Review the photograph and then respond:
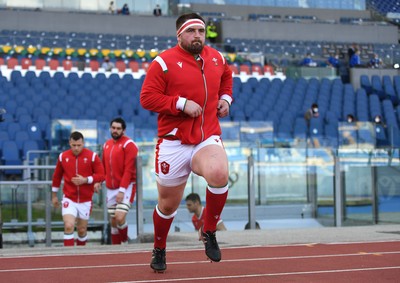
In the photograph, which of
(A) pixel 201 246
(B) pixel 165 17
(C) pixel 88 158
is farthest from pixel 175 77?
(B) pixel 165 17

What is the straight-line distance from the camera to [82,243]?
1151 cm

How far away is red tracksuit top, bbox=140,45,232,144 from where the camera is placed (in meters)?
5.96

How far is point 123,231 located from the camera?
12.0 meters

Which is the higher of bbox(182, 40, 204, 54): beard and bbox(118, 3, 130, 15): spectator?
bbox(118, 3, 130, 15): spectator

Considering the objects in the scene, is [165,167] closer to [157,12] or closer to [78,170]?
[78,170]

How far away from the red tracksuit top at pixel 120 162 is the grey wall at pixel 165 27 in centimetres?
2309

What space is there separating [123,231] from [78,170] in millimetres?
1294

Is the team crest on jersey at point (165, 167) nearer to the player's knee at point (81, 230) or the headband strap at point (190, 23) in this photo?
the headband strap at point (190, 23)

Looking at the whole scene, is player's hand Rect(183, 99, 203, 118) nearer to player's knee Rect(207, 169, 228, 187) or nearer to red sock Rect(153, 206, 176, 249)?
player's knee Rect(207, 169, 228, 187)

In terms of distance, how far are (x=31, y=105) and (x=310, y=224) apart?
1004 cm

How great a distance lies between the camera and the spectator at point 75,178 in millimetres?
11141

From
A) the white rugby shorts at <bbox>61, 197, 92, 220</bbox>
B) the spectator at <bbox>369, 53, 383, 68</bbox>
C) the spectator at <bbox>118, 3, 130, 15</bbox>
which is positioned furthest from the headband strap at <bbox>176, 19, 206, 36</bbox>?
the spectator at <bbox>118, 3, 130, 15</bbox>

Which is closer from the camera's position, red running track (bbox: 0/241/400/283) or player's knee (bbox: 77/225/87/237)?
red running track (bbox: 0/241/400/283)

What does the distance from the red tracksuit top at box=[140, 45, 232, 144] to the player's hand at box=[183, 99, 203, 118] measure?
0.09 m
